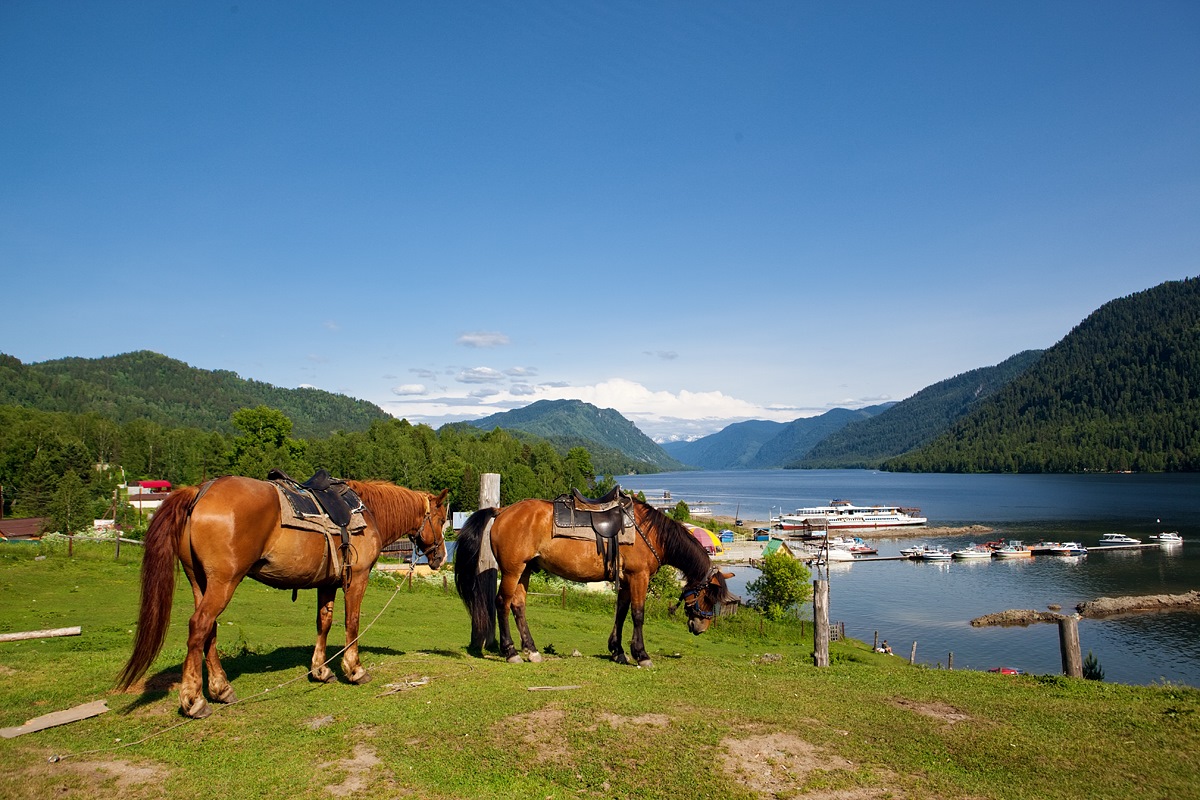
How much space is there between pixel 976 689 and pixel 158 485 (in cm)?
9581

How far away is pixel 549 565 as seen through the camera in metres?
10.6

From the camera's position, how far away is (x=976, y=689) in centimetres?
920

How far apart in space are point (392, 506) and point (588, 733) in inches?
176

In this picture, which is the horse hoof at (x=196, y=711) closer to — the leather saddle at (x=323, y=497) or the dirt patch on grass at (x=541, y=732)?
the leather saddle at (x=323, y=497)

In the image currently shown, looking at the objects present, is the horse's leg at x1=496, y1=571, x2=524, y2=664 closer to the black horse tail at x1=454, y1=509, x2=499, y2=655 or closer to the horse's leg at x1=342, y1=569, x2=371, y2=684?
the black horse tail at x1=454, y1=509, x2=499, y2=655

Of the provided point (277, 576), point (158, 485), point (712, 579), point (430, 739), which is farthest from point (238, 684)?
point (158, 485)

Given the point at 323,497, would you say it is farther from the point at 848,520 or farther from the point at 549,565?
the point at 848,520

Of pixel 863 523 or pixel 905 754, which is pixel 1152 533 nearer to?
pixel 863 523

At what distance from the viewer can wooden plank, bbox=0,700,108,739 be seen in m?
6.58

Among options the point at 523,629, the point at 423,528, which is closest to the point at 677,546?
the point at 523,629

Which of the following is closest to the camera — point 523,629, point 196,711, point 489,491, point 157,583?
point 196,711

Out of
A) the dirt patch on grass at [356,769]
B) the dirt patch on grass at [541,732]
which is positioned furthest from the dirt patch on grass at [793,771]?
the dirt patch on grass at [356,769]

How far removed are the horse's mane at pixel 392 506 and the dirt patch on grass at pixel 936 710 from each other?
23.1 feet

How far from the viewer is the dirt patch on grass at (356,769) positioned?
554cm
